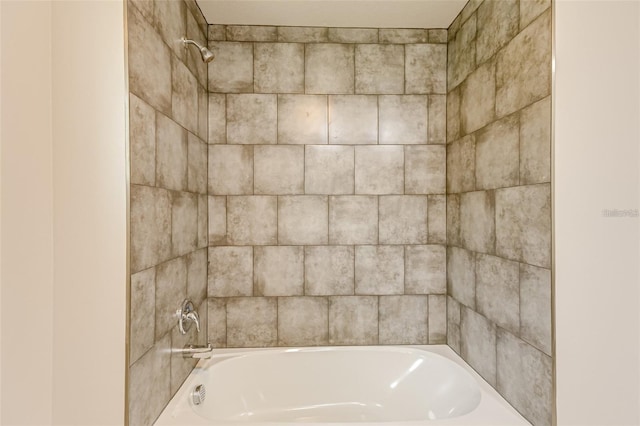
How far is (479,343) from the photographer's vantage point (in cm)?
188

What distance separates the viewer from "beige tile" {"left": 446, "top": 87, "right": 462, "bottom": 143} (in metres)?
2.17

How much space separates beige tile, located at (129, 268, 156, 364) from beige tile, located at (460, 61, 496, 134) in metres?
1.68

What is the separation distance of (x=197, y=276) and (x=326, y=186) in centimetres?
93

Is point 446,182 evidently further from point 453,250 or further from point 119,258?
point 119,258

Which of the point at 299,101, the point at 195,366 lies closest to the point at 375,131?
the point at 299,101

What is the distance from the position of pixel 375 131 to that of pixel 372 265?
847 millimetres

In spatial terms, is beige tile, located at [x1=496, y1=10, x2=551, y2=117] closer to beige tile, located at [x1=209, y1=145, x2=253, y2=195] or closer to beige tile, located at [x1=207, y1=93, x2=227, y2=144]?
beige tile, located at [x1=209, y1=145, x2=253, y2=195]

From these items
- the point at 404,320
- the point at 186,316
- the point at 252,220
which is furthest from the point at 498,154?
the point at 186,316

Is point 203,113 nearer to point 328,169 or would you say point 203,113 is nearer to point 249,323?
point 328,169

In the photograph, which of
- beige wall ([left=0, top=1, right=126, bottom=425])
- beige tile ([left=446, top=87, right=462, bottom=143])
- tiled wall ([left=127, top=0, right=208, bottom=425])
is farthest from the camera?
beige tile ([left=446, top=87, right=462, bottom=143])

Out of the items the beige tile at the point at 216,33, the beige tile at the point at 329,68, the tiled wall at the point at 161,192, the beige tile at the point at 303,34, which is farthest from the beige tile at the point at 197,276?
the beige tile at the point at 303,34

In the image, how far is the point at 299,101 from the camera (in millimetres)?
2277

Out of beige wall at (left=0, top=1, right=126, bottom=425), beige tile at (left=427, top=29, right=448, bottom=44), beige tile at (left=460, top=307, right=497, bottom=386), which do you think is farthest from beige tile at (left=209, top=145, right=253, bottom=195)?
beige tile at (left=460, top=307, right=497, bottom=386)

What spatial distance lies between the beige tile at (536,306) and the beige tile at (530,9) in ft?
3.18
